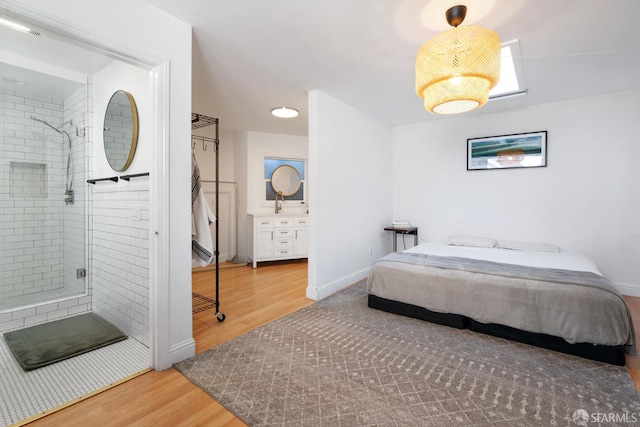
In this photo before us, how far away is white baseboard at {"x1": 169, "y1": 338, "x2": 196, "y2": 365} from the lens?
2036 mm

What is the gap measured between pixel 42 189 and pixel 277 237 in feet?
10.3

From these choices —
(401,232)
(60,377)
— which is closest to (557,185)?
Result: (401,232)

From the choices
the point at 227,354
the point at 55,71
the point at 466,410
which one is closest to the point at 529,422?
the point at 466,410

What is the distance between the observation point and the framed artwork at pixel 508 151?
388 cm

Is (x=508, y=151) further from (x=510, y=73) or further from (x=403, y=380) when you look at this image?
(x=403, y=380)

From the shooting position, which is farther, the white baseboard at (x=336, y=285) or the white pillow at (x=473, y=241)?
the white pillow at (x=473, y=241)

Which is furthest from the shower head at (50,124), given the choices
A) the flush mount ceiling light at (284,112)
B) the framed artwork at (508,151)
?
the framed artwork at (508,151)

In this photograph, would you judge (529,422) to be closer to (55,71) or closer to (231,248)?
(55,71)

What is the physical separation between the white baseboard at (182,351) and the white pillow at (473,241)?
3471 millimetres

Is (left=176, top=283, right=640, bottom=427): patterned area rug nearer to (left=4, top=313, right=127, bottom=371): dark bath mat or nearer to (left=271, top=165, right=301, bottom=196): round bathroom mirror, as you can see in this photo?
(left=4, top=313, right=127, bottom=371): dark bath mat

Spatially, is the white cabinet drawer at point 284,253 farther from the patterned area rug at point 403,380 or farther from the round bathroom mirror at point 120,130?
the round bathroom mirror at point 120,130

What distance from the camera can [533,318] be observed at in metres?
2.30

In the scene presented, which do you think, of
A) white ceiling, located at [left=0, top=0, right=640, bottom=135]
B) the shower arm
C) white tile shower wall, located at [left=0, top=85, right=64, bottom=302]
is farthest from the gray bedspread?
white tile shower wall, located at [left=0, top=85, right=64, bottom=302]

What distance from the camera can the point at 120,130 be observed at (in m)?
2.49
